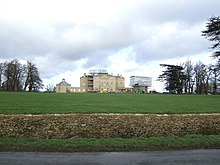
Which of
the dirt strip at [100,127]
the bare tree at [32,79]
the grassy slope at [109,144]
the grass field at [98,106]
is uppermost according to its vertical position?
the bare tree at [32,79]

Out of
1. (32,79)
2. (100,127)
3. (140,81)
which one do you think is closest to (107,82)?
(140,81)

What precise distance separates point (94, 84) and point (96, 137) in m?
166

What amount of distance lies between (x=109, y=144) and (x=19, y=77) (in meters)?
115

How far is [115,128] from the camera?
50.2ft

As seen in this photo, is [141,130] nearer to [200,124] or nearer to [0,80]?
[200,124]

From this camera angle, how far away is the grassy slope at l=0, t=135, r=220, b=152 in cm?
1088

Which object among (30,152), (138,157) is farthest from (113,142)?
(30,152)

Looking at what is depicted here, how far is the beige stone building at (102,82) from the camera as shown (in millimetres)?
178438

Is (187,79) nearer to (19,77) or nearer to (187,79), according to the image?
(187,79)

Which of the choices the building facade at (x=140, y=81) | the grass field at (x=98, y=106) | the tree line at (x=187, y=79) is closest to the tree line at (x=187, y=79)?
the tree line at (x=187, y=79)

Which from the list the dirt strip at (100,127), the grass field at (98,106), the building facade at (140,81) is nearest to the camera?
the dirt strip at (100,127)

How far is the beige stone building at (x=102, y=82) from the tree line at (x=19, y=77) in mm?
53475

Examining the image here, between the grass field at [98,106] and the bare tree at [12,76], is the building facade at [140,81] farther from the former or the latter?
the grass field at [98,106]

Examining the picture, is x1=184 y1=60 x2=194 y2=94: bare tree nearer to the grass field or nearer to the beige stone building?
the beige stone building
